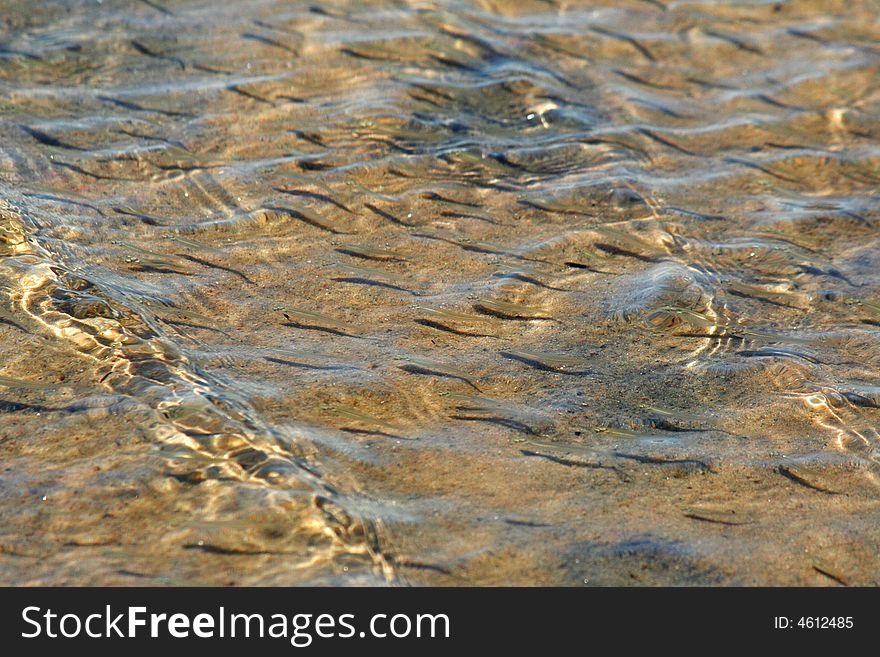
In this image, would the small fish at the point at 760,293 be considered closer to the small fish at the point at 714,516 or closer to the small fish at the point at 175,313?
the small fish at the point at 714,516

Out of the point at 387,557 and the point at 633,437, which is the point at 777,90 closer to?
the point at 633,437

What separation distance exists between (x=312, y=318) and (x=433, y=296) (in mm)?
444

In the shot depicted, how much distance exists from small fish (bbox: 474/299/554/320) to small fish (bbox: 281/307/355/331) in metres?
0.47

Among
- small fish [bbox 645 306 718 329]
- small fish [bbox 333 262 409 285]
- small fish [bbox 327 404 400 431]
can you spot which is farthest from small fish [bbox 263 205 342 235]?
small fish [bbox 645 306 718 329]

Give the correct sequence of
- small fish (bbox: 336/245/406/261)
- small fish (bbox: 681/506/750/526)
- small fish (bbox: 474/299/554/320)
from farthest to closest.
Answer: small fish (bbox: 336/245/406/261)
small fish (bbox: 474/299/554/320)
small fish (bbox: 681/506/750/526)

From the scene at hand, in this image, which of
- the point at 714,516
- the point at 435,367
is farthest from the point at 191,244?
the point at 714,516

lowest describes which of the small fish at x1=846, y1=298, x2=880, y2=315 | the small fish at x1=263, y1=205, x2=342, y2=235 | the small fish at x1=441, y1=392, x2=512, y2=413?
the small fish at x1=441, y1=392, x2=512, y2=413

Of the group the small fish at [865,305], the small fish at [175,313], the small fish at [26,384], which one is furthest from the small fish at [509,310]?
the small fish at [26,384]

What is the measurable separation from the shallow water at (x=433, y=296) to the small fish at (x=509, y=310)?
0.01m

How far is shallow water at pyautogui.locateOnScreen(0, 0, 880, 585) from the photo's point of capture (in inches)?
96.2

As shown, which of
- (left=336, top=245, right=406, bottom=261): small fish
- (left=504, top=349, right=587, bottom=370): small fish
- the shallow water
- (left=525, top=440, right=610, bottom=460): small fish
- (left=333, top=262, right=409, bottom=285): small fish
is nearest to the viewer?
the shallow water

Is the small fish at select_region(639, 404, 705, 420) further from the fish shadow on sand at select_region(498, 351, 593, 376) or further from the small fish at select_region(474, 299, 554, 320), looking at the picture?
the small fish at select_region(474, 299, 554, 320)

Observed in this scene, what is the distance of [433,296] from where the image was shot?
342 centimetres

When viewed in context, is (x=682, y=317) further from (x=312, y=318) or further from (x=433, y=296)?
(x=312, y=318)
